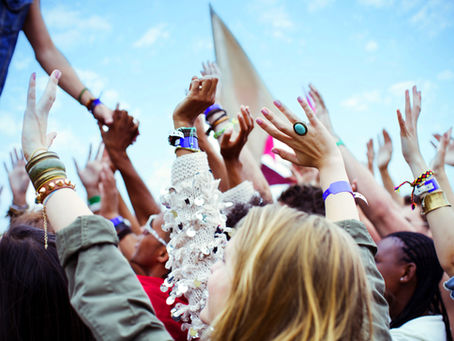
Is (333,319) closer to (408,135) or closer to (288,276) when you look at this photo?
(288,276)

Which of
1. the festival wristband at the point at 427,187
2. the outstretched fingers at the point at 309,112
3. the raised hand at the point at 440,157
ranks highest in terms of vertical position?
the outstretched fingers at the point at 309,112

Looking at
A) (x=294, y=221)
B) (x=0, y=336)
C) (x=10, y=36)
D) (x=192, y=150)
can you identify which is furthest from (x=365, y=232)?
(x=10, y=36)

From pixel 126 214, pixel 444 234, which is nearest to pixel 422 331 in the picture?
pixel 444 234

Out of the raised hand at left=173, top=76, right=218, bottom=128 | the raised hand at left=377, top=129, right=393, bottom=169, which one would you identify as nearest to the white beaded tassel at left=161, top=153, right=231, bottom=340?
the raised hand at left=173, top=76, right=218, bottom=128

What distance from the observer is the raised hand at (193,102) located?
203cm

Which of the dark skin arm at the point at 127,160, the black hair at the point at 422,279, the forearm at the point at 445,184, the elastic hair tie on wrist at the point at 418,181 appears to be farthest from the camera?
the dark skin arm at the point at 127,160

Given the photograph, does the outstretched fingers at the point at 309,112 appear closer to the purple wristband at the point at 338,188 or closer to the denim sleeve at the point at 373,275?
the purple wristband at the point at 338,188

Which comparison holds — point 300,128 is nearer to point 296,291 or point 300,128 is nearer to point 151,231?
point 296,291

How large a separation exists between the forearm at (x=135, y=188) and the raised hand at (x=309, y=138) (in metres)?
1.69

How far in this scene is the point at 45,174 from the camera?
1.27 metres

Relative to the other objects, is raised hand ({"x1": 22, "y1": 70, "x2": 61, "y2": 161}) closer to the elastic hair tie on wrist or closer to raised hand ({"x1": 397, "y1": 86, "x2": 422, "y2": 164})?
the elastic hair tie on wrist

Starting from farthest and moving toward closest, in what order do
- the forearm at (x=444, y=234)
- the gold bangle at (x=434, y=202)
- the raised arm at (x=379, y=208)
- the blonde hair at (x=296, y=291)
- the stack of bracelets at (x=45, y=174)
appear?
the raised arm at (x=379, y=208), the gold bangle at (x=434, y=202), the forearm at (x=444, y=234), the stack of bracelets at (x=45, y=174), the blonde hair at (x=296, y=291)

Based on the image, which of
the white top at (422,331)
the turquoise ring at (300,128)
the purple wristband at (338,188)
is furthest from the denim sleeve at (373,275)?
the white top at (422,331)

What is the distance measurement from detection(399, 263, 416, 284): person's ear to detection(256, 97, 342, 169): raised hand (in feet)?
3.85
